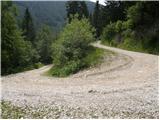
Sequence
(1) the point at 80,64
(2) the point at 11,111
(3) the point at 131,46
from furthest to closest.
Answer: (3) the point at 131,46
(1) the point at 80,64
(2) the point at 11,111

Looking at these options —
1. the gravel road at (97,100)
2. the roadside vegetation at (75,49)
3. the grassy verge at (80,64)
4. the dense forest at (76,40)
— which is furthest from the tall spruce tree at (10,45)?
the gravel road at (97,100)

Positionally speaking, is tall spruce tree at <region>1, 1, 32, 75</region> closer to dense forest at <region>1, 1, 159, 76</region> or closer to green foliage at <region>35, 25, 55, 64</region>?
dense forest at <region>1, 1, 159, 76</region>

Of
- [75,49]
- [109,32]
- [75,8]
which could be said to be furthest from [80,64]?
[75,8]

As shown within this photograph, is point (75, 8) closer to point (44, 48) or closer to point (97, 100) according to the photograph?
point (44, 48)

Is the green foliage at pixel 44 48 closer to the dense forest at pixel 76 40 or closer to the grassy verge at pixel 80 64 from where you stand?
the dense forest at pixel 76 40

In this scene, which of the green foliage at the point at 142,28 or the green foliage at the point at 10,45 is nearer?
the green foliage at the point at 10,45

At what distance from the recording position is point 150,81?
2114cm

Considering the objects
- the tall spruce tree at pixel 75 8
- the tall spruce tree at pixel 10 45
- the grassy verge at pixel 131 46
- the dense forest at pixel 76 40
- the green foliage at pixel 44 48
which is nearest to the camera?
the dense forest at pixel 76 40

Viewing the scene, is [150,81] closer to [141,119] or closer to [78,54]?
[141,119]

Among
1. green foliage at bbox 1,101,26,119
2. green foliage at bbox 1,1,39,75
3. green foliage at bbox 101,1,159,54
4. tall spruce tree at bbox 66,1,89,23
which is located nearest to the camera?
green foliage at bbox 1,101,26,119

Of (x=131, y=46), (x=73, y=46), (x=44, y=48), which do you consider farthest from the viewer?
(x=44, y=48)

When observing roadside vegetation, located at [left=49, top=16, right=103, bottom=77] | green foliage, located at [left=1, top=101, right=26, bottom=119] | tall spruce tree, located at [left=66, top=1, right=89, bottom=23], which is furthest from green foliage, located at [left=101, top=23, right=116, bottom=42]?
green foliage, located at [left=1, top=101, right=26, bottom=119]

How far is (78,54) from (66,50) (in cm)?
157

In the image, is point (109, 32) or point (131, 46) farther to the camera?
point (109, 32)
